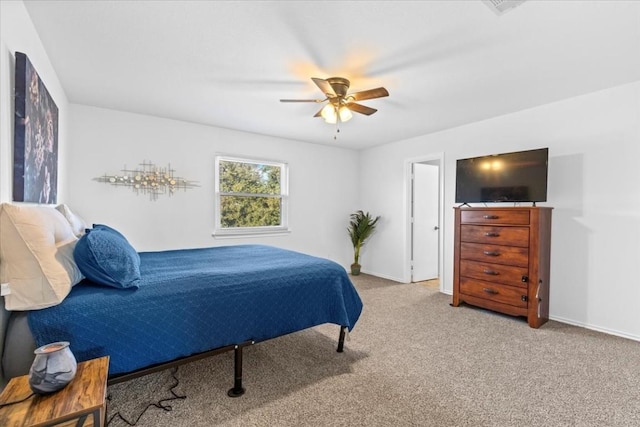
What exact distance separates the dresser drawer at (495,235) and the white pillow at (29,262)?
12.5 feet

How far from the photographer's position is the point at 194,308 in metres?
1.81

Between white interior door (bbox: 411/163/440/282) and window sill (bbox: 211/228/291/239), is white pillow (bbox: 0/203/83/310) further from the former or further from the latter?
white interior door (bbox: 411/163/440/282)

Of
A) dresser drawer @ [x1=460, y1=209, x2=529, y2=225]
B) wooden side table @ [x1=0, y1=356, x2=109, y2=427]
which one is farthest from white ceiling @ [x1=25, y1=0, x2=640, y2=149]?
wooden side table @ [x1=0, y1=356, x2=109, y2=427]

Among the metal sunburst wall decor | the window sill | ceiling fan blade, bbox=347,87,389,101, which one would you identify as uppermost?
ceiling fan blade, bbox=347,87,389,101

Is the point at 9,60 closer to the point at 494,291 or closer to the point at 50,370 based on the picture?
the point at 50,370

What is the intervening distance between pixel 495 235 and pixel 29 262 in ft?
12.9

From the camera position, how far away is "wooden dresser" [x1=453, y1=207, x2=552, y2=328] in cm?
318

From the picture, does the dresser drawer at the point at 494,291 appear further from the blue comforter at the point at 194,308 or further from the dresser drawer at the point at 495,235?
the blue comforter at the point at 194,308

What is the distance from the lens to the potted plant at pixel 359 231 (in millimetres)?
5555

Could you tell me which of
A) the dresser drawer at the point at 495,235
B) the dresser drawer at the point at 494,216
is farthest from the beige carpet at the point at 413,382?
the dresser drawer at the point at 494,216

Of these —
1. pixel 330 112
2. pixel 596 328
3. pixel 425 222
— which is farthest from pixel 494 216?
pixel 330 112

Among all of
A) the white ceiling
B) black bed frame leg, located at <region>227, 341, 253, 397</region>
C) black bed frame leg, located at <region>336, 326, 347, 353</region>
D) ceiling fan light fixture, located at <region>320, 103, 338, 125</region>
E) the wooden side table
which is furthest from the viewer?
ceiling fan light fixture, located at <region>320, 103, 338, 125</region>

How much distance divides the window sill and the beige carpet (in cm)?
210

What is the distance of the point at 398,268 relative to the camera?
17.2 feet
